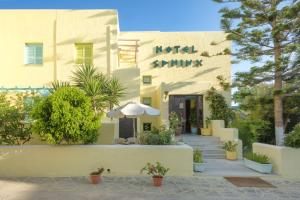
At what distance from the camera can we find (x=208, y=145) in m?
15.4

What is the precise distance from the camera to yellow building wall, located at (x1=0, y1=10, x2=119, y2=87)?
17.0m

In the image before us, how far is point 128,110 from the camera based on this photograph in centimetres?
1202

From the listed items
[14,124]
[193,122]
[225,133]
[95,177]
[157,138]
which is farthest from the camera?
[193,122]

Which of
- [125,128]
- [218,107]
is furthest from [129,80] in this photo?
[218,107]

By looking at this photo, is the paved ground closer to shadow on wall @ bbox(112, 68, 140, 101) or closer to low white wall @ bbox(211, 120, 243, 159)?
low white wall @ bbox(211, 120, 243, 159)

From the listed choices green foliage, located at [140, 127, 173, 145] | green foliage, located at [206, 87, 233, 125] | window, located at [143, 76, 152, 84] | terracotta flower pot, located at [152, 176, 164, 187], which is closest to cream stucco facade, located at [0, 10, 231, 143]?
green foliage, located at [206, 87, 233, 125]

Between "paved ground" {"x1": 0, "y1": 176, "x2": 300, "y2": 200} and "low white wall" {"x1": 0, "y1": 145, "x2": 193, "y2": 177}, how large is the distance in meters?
0.39

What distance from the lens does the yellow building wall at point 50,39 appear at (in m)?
17.0

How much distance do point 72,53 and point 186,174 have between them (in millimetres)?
10689

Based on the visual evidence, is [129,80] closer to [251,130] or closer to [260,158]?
[251,130]

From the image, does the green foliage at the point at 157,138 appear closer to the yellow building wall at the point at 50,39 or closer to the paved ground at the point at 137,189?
the paved ground at the point at 137,189

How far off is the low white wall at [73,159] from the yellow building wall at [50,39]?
7843 millimetres

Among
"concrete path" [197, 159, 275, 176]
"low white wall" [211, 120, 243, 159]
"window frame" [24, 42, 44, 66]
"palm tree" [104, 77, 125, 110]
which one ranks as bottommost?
"concrete path" [197, 159, 275, 176]

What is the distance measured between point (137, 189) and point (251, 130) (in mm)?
8909
